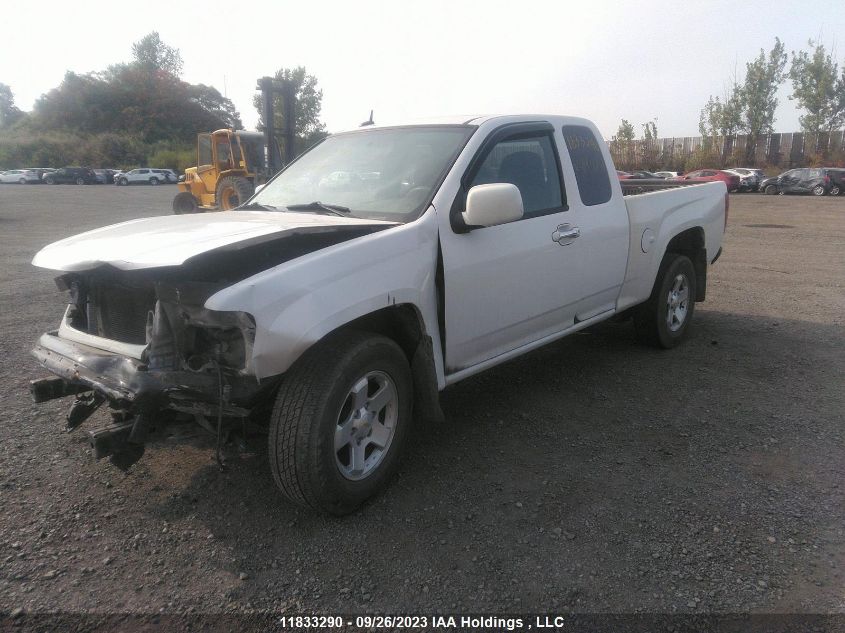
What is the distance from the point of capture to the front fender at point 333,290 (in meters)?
2.64

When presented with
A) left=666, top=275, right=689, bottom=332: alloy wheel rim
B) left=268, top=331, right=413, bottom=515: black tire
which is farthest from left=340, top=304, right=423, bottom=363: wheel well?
left=666, top=275, right=689, bottom=332: alloy wheel rim

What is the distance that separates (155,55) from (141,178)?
60662 millimetres

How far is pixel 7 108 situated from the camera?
93.2 meters

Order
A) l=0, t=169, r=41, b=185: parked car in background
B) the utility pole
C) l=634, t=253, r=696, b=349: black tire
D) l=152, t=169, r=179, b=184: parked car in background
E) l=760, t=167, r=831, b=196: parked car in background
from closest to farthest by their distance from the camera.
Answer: l=634, t=253, r=696, b=349: black tire < the utility pole < l=760, t=167, r=831, b=196: parked car in background < l=0, t=169, r=41, b=185: parked car in background < l=152, t=169, r=179, b=184: parked car in background

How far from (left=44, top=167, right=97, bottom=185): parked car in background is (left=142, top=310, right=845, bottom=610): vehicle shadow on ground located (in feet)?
171

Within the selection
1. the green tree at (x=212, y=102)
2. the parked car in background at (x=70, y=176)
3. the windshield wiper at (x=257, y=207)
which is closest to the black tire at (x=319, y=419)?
the windshield wiper at (x=257, y=207)

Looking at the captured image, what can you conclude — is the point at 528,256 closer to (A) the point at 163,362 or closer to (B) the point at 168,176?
(A) the point at 163,362

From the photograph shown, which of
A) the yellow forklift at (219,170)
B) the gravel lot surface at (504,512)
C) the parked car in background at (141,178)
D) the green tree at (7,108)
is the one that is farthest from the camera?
the green tree at (7,108)

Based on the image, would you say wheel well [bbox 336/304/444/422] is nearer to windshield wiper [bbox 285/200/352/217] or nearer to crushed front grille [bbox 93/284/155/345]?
windshield wiper [bbox 285/200/352/217]

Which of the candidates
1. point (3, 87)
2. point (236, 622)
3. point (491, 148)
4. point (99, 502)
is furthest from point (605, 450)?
point (3, 87)

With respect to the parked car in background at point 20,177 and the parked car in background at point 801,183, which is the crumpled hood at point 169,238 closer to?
the parked car in background at point 801,183

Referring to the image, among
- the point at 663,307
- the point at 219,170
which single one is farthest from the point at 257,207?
the point at 219,170

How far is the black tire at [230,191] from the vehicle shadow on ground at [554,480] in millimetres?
13299

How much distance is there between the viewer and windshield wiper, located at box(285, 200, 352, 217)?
3723mm
